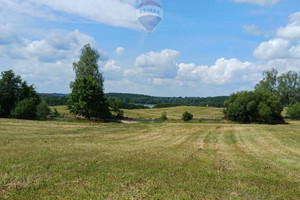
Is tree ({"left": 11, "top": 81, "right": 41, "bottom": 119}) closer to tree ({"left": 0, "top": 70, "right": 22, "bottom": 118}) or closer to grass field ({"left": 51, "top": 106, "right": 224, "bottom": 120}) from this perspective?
tree ({"left": 0, "top": 70, "right": 22, "bottom": 118})

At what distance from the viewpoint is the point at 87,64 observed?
227 ft

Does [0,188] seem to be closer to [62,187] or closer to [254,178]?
[62,187]

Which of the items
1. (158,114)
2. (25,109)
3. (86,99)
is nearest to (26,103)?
(25,109)

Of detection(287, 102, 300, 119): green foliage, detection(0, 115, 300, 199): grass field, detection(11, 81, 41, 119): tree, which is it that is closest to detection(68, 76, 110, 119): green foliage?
detection(11, 81, 41, 119): tree

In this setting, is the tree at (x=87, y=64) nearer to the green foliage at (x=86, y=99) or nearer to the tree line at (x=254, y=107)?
the green foliage at (x=86, y=99)

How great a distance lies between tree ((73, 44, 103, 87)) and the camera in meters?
68.4

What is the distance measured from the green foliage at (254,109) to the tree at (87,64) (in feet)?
114

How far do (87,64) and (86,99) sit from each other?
52.4ft

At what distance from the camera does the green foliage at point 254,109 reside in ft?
220

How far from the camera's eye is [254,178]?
10445 mm

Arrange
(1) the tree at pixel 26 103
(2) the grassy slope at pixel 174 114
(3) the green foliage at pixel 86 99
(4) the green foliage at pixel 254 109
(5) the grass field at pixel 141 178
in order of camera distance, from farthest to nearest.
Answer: (2) the grassy slope at pixel 174 114
(4) the green foliage at pixel 254 109
(3) the green foliage at pixel 86 99
(1) the tree at pixel 26 103
(5) the grass field at pixel 141 178

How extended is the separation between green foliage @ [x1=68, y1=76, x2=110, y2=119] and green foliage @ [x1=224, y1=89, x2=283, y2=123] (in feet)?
107

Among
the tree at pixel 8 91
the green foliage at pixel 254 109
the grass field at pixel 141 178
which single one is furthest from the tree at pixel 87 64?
the grass field at pixel 141 178

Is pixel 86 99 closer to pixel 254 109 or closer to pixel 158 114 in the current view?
pixel 254 109
